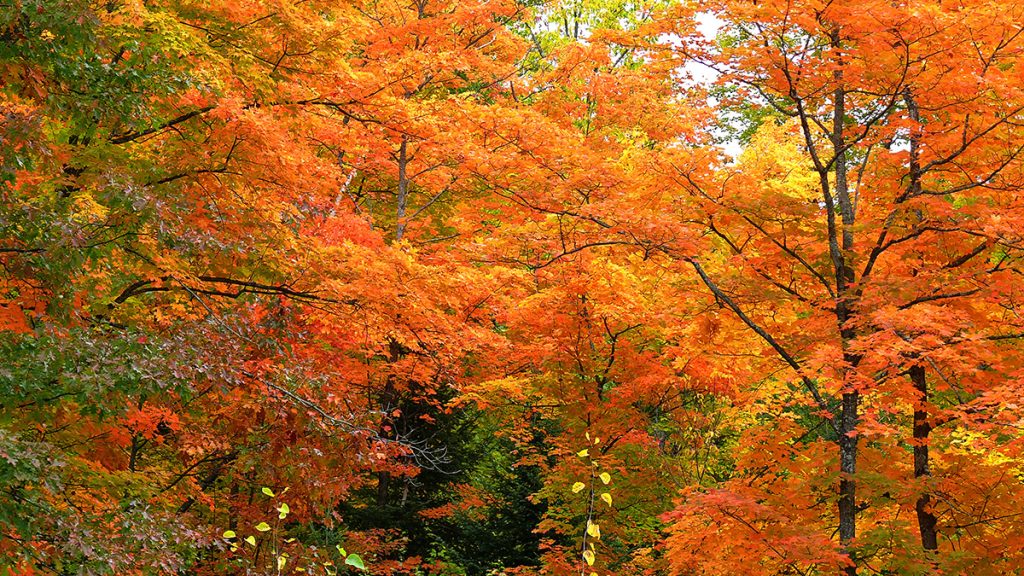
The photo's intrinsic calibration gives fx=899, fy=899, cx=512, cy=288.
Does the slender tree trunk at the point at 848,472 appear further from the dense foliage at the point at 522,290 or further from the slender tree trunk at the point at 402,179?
the slender tree trunk at the point at 402,179

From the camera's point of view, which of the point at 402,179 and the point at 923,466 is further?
the point at 402,179

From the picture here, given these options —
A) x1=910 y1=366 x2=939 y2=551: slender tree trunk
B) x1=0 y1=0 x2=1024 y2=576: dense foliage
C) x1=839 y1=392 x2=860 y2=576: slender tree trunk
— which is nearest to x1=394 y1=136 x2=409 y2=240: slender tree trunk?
x1=0 y1=0 x2=1024 y2=576: dense foliage

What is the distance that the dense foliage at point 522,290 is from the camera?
21.4ft

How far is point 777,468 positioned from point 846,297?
107 inches

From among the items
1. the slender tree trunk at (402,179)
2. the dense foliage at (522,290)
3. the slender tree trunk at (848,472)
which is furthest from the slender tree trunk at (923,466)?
the slender tree trunk at (402,179)

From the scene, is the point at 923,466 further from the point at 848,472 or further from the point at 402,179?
the point at 402,179

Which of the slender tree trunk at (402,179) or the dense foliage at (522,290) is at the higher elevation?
the slender tree trunk at (402,179)

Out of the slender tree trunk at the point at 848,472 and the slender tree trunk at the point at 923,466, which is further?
the slender tree trunk at the point at 923,466

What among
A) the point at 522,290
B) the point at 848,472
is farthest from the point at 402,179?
the point at 848,472

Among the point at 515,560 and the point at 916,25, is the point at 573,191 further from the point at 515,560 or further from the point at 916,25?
the point at 515,560

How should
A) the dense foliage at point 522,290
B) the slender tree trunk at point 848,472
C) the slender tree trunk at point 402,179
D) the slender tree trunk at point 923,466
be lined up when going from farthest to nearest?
the slender tree trunk at point 402,179 < the slender tree trunk at point 923,466 < the slender tree trunk at point 848,472 < the dense foliage at point 522,290

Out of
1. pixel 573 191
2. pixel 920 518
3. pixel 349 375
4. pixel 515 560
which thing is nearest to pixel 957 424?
pixel 920 518

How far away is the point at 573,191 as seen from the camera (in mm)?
10633

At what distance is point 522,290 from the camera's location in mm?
14477
